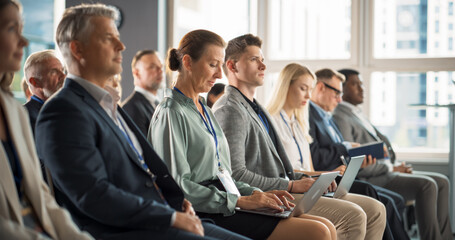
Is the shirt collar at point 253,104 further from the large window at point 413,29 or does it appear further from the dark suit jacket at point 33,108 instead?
the large window at point 413,29

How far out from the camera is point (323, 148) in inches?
142

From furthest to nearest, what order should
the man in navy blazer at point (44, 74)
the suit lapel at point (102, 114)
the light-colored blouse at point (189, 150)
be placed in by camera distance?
the man in navy blazer at point (44, 74) < the light-colored blouse at point (189, 150) < the suit lapel at point (102, 114)

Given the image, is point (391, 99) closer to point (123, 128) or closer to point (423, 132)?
point (423, 132)

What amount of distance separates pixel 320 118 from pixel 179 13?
2.63 m

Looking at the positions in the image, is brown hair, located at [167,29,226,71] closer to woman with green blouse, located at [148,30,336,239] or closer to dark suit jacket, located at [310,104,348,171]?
woman with green blouse, located at [148,30,336,239]

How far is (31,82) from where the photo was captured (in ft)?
7.63

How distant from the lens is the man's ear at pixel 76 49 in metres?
1.57

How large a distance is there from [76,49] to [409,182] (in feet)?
10.5

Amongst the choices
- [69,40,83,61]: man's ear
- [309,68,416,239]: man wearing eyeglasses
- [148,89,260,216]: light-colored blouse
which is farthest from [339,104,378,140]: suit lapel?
[69,40,83,61]: man's ear

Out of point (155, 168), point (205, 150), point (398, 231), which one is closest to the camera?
point (155, 168)

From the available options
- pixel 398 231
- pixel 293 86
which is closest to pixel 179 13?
pixel 293 86

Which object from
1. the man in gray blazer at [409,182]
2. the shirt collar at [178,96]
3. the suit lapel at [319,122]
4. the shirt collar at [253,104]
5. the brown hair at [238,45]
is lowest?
the man in gray blazer at [409,182]

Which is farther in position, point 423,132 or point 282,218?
point 423,132

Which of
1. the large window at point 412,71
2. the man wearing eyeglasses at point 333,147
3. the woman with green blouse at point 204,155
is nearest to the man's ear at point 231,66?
the woman with green blouse at point 204,155
